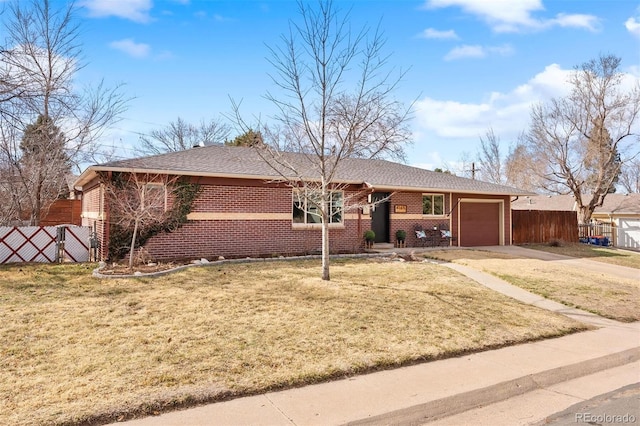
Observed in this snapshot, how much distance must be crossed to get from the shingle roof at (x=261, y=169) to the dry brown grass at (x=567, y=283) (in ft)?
12.4

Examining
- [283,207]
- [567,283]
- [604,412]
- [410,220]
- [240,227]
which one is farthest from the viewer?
[410,220]

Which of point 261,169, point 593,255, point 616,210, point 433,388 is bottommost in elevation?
point 433,388

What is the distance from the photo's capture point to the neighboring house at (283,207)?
1230 centimetres

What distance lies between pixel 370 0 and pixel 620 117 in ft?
87.6

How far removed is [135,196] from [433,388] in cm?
1005

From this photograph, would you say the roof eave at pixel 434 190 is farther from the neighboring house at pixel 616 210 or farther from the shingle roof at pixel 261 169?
the neighboring house at pixel 616 210

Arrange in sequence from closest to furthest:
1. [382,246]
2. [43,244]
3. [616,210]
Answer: [43,244], [382,246], [616,210]

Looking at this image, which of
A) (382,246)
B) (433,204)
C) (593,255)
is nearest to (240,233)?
(382,246)

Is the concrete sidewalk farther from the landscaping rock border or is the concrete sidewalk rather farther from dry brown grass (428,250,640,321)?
the landscaping rock border

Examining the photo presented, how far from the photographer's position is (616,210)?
31281 millimetres

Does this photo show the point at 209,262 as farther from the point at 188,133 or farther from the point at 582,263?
the point at 188,133

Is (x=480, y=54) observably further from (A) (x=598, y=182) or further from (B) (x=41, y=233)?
(A) (x=598, y=182)

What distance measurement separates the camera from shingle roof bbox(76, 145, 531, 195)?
1207 cm

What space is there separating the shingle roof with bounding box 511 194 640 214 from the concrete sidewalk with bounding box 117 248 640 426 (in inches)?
1092
